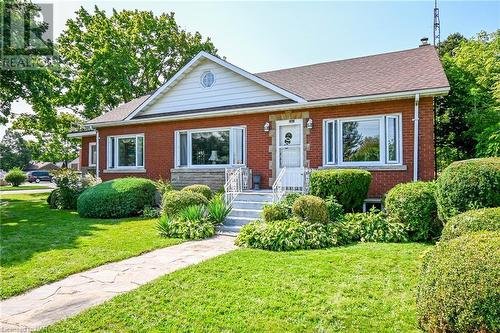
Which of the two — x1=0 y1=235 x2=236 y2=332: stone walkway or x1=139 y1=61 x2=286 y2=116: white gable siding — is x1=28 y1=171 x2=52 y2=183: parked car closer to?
x1=139 y1=61 x2=286 y2=116: white gable siding

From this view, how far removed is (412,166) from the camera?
1027 centimetres

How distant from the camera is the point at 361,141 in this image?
11.1 m

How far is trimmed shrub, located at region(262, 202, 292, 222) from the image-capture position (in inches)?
343

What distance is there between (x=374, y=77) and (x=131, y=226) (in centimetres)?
949

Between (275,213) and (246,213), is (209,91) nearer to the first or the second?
(246,213)

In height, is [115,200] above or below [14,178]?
below

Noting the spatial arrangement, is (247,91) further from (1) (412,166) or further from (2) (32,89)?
(2) (32,89)

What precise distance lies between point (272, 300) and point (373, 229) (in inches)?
178

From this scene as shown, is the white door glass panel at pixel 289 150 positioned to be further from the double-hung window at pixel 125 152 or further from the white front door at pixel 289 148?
the double-hung window at pixel 125 152

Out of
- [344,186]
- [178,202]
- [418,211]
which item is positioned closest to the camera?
[418,211]

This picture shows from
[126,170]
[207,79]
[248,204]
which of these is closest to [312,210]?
[248,204]

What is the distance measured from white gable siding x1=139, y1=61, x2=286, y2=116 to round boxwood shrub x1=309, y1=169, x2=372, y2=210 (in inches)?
153

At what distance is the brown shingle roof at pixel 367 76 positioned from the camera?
1056 cm

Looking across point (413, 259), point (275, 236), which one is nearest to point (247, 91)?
point (275, 236)
